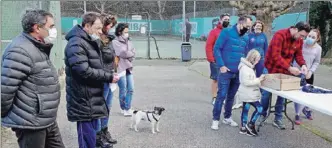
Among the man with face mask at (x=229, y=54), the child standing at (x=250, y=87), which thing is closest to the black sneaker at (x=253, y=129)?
the child standing at (x=250, y=87)

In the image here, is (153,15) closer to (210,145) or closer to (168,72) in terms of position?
(168,72)

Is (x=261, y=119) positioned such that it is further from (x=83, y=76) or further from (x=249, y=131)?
(x=83, y=76)

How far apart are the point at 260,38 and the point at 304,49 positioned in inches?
29.1

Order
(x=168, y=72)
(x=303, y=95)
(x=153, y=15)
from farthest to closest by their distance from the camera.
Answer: (x=153, y=15) → (x=168, y=72) → (x=303, y=95)

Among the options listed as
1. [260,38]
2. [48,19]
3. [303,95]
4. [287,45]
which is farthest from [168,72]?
[48,19]

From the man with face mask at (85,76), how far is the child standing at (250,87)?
1.99 meters

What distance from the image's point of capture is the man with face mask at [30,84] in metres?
2.85

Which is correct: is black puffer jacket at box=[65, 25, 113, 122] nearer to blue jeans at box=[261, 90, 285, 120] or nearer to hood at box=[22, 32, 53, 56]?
hood at box=[22, 32, 53, 56]

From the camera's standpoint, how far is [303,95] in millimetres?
4449

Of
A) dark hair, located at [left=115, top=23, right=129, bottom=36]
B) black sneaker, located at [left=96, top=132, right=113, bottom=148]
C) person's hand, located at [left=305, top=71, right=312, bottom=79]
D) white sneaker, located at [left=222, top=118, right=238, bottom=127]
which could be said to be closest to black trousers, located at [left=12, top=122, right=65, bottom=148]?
black sneaker, located at [left=96, top=132, right=113, bottom=148]

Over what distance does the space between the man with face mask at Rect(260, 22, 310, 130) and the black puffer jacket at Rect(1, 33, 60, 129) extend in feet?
11.3

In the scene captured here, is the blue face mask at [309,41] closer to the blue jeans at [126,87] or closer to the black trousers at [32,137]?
the blue jeans at [126,87]

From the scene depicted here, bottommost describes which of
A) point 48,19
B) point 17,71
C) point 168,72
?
point 168,72

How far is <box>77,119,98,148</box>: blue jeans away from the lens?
382cm
